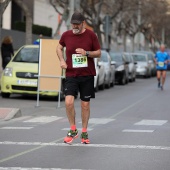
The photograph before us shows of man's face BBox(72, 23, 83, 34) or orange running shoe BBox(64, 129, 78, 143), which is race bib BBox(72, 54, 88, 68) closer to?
man's face BBox(72, 23, 83, 34)

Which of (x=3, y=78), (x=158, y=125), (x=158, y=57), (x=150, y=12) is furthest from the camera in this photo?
(x=150, y=12)

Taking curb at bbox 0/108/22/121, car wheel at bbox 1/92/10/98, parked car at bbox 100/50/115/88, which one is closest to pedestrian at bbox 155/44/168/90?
parked car at bbox 100/50/115/88

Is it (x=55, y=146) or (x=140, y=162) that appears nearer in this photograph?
(x=140, y=162)

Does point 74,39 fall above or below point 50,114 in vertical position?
above

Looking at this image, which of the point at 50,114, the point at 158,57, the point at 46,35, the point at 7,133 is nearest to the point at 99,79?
the point at 158,57

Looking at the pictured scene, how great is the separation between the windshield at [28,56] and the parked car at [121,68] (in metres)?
10.9

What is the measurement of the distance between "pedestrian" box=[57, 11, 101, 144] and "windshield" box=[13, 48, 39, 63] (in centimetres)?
984

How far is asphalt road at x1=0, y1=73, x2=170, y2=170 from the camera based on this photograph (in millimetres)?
8305

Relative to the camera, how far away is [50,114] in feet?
51.6

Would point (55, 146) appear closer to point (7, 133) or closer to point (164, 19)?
point (7, 133)

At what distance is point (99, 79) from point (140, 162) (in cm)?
1677

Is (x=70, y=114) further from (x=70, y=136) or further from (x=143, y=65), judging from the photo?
(x=143, y=65)

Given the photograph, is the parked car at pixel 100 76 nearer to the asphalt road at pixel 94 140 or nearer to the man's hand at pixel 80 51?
the asphalt road at pixel 94 140

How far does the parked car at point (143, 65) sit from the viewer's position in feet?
135
